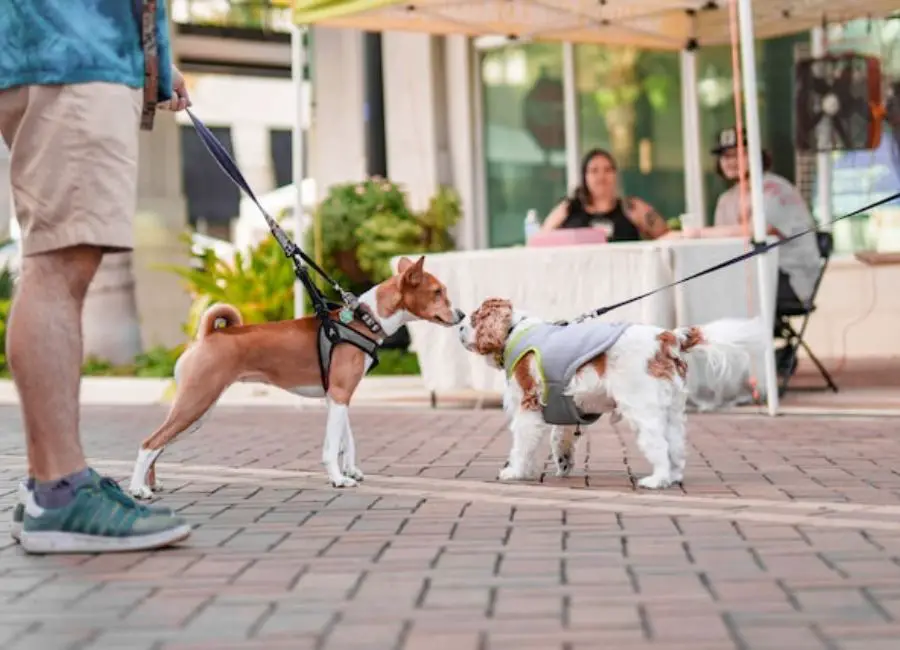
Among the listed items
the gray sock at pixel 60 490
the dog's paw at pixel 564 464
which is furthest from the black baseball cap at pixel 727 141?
the gray sock at pixel 60 490

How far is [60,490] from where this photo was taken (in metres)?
4.77

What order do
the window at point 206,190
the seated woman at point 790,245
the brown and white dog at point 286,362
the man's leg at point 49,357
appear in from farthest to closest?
the window at point 206,190 < the seated woman at point 790,245 < the brown and white dog at point 286,362 < the man's leg at point 49,357

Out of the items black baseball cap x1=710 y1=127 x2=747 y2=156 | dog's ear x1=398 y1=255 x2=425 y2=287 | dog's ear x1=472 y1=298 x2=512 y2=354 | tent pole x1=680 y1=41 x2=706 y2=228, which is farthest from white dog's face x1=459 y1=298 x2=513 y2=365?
tent pole x1=680 y1=41 x2=706 y2=228

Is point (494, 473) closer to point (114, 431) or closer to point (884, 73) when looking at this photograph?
point (114, 431)

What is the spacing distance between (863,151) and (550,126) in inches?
145

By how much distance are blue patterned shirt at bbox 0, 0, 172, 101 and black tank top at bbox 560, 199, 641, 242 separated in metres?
6.77

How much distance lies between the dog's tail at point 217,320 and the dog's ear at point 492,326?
38.8 inches

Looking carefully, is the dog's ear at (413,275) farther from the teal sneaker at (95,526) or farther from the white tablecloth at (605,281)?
the white tablecloth at (605,281)

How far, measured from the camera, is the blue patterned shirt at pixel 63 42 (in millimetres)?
4789

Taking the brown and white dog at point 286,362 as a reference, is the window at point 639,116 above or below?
above

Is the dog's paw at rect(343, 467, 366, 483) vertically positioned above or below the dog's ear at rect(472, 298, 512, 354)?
below

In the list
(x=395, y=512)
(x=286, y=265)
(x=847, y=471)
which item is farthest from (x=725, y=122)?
(x=395, y=512)

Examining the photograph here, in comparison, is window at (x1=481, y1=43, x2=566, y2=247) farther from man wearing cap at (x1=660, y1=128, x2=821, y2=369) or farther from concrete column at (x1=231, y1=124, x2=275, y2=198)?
concrete column at (x1=231, y1=124, x2=275, y2=198)

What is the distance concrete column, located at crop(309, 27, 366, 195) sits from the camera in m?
17.2
